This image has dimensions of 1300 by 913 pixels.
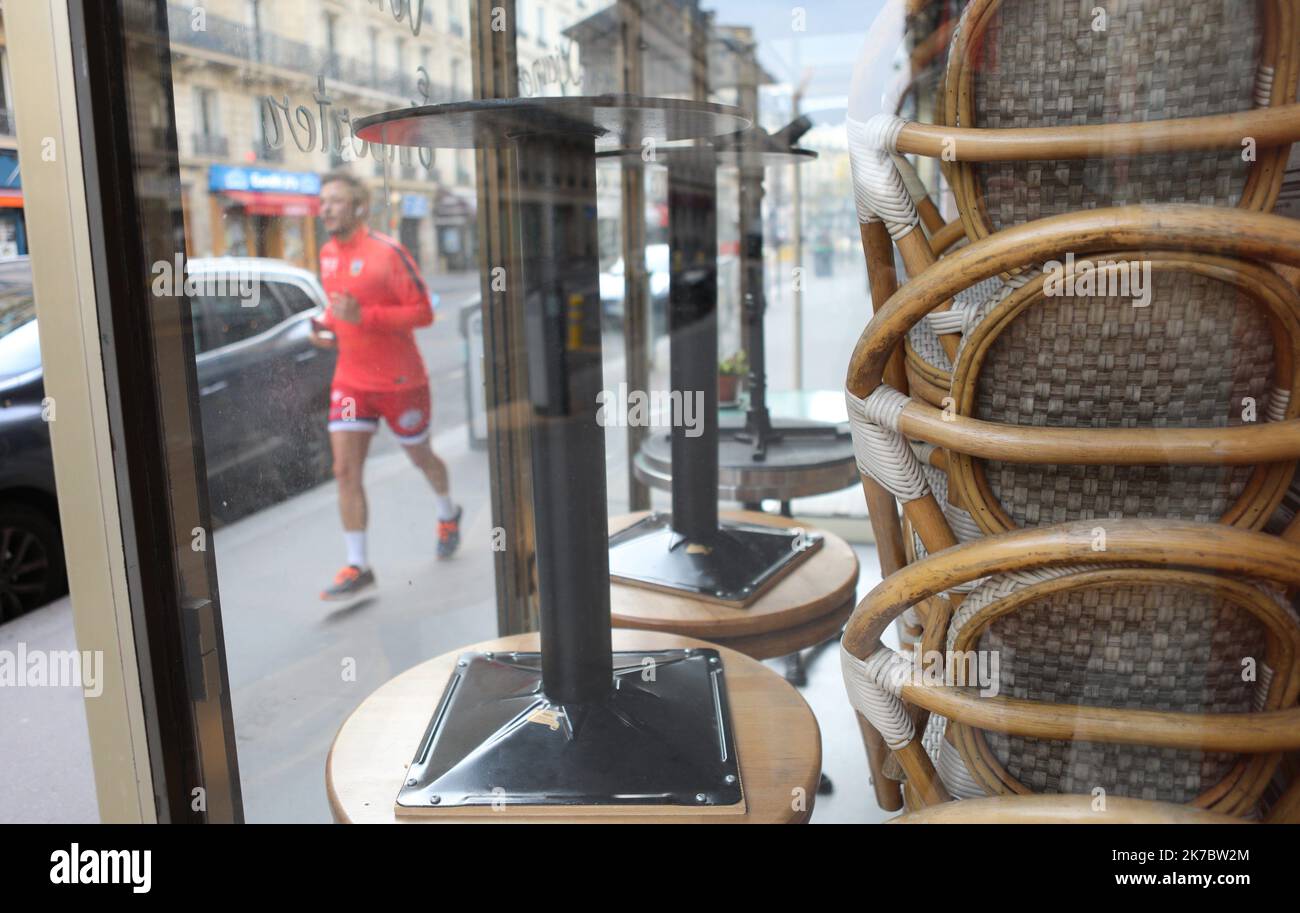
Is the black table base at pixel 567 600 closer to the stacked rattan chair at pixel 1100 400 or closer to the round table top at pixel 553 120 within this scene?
the round table top at pixel 553 120

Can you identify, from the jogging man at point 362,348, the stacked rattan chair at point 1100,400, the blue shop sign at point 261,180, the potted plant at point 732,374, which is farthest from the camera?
the potted plant at point 732,374

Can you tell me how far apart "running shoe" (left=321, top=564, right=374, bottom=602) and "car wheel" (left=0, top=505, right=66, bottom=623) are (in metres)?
0.83

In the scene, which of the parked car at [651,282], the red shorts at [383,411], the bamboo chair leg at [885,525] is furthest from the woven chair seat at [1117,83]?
the parked car at [651,282]

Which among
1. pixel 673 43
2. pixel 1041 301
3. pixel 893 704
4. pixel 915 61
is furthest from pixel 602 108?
pixel 673 43

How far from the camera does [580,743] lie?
1.00 metres

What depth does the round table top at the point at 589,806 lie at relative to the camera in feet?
2.97

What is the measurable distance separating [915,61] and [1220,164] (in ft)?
0.93

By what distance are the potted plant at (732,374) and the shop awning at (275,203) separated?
1018 mm

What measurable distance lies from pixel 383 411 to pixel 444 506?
14.0 inches

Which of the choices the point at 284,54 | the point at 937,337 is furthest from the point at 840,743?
the point at 284,54

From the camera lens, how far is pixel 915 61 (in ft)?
2.81
